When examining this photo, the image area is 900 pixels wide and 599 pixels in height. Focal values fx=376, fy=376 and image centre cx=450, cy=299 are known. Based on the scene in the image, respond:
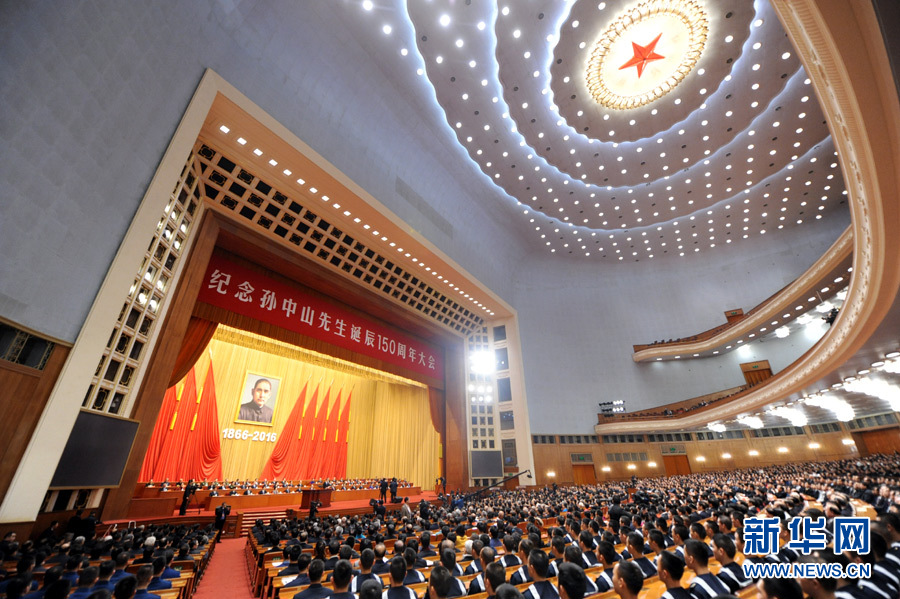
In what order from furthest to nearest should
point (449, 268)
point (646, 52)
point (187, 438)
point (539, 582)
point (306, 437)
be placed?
point (306, 437) → point (449, 268) → point (187, 438) → point (646, 52) → point (539, 582)

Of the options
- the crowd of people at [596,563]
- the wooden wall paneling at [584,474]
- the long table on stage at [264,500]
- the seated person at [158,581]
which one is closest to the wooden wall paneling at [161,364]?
the long table on stage at [264,500]

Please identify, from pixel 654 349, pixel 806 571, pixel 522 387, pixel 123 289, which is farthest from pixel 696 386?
pixel 123 289

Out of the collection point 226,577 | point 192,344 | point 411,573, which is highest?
point 192,344

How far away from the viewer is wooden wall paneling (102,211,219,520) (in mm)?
7770

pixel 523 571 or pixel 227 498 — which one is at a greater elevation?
pixel 227 498

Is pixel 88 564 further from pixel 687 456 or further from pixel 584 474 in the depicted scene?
pixel 687 456

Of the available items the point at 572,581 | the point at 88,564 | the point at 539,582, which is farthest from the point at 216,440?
the point at 572,581

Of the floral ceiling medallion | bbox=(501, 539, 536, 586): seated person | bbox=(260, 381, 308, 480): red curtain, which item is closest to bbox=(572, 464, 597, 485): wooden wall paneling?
bbox=(260, 381, 308, 480): red curtain

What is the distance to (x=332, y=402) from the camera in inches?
763

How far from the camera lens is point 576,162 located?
16.9m

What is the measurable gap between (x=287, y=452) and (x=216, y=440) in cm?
308

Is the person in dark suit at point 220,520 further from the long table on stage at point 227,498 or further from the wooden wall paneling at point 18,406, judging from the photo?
the wooden wall paneling at point 18,406

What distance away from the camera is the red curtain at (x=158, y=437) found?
12688mm

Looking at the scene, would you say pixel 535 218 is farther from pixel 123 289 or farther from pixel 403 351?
pixel 123 289
